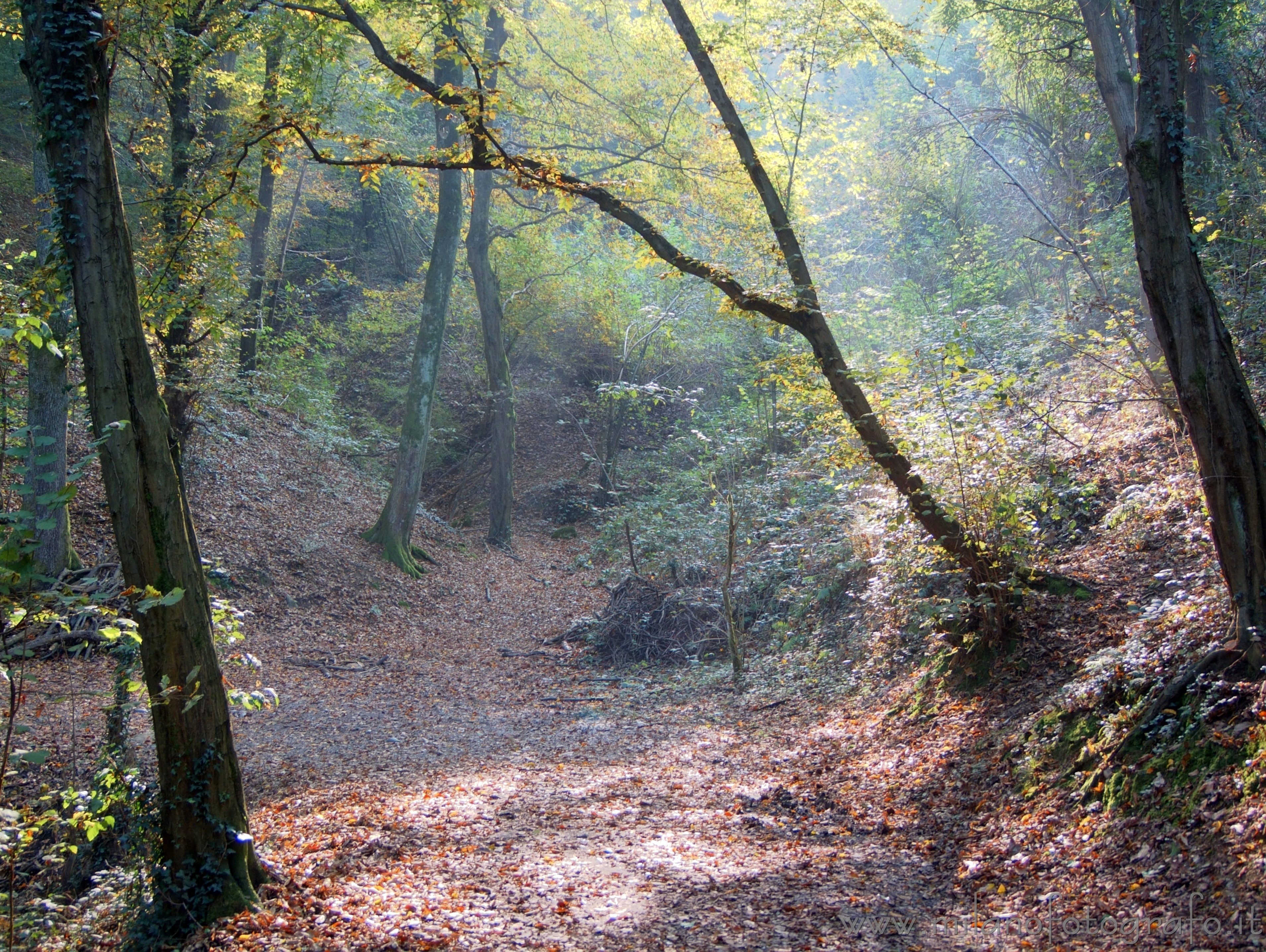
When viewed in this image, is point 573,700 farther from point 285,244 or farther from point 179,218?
point 285,244

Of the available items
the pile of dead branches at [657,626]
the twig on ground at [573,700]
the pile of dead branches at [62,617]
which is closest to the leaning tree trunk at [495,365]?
the pile of dead branches at [657,626]

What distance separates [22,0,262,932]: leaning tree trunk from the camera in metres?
3.79

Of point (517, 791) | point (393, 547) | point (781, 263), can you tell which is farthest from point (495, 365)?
point (517, 791)

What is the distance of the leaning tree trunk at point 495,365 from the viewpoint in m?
16.7

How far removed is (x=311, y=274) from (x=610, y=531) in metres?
13.6

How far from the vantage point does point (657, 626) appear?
1127 cm

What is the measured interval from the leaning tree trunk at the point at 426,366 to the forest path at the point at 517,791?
130 cm

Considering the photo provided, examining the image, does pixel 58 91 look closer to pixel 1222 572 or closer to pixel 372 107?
pixel 1222 572

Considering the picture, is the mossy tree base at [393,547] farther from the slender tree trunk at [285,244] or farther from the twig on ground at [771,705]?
the twig on ground at [771,705]

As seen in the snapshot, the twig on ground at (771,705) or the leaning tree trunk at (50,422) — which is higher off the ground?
the leaning tree trunk at (50,422)

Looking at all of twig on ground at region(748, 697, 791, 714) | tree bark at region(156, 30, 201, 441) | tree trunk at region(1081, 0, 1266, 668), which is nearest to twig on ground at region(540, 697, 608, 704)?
twig on ground at region(748, 697, 791, 714)

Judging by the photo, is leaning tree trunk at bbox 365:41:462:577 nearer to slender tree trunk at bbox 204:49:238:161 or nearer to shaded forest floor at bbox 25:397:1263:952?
shaded forest floor at bbox 25:397:1263:952

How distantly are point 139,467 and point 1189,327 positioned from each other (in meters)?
5.72

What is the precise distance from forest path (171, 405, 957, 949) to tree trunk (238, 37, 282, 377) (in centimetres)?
256
